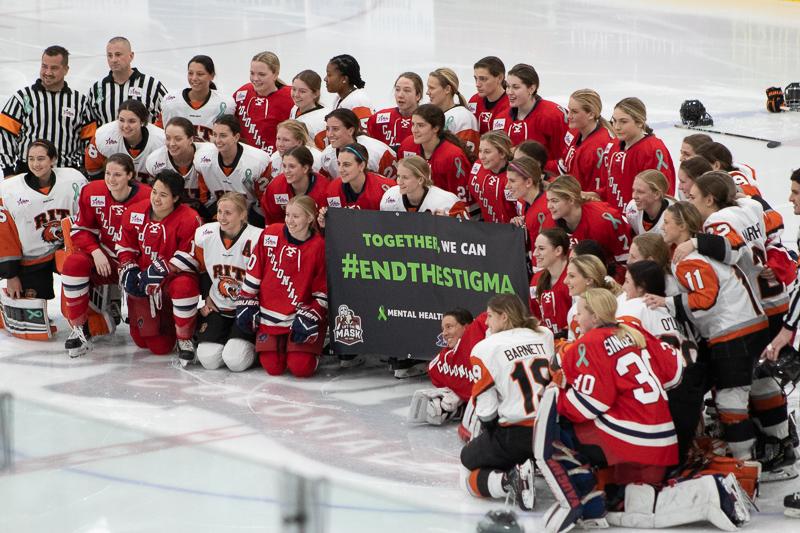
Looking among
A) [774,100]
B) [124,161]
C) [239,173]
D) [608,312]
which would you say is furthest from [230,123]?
[774,100]

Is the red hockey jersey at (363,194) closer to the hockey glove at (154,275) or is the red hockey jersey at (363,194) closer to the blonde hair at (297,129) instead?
the blonde hair at (297,129)

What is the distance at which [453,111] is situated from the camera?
8047 millimetres

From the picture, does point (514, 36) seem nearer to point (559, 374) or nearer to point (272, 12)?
point (272, 12)

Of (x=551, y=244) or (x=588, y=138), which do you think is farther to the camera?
(x=588, y=138)

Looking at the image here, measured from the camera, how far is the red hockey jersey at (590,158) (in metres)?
7.23

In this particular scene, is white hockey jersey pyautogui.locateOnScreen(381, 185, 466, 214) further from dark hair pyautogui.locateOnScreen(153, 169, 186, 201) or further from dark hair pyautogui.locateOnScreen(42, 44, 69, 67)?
dark hair pyautogui.locateOnScreen(42, 44, 69, 67)

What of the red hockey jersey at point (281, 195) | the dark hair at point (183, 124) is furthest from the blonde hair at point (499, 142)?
the dark hair at point (183, 124)

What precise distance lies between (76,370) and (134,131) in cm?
159

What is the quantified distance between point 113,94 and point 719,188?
4.61 m

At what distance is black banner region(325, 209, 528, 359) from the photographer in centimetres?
Answer: 662

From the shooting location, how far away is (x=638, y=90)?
14727mm

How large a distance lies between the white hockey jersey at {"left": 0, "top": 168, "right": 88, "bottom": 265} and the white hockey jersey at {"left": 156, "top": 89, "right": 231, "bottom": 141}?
950 millimetres

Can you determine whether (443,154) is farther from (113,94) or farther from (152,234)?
(113,94)

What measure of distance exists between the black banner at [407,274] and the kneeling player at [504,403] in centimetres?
106
